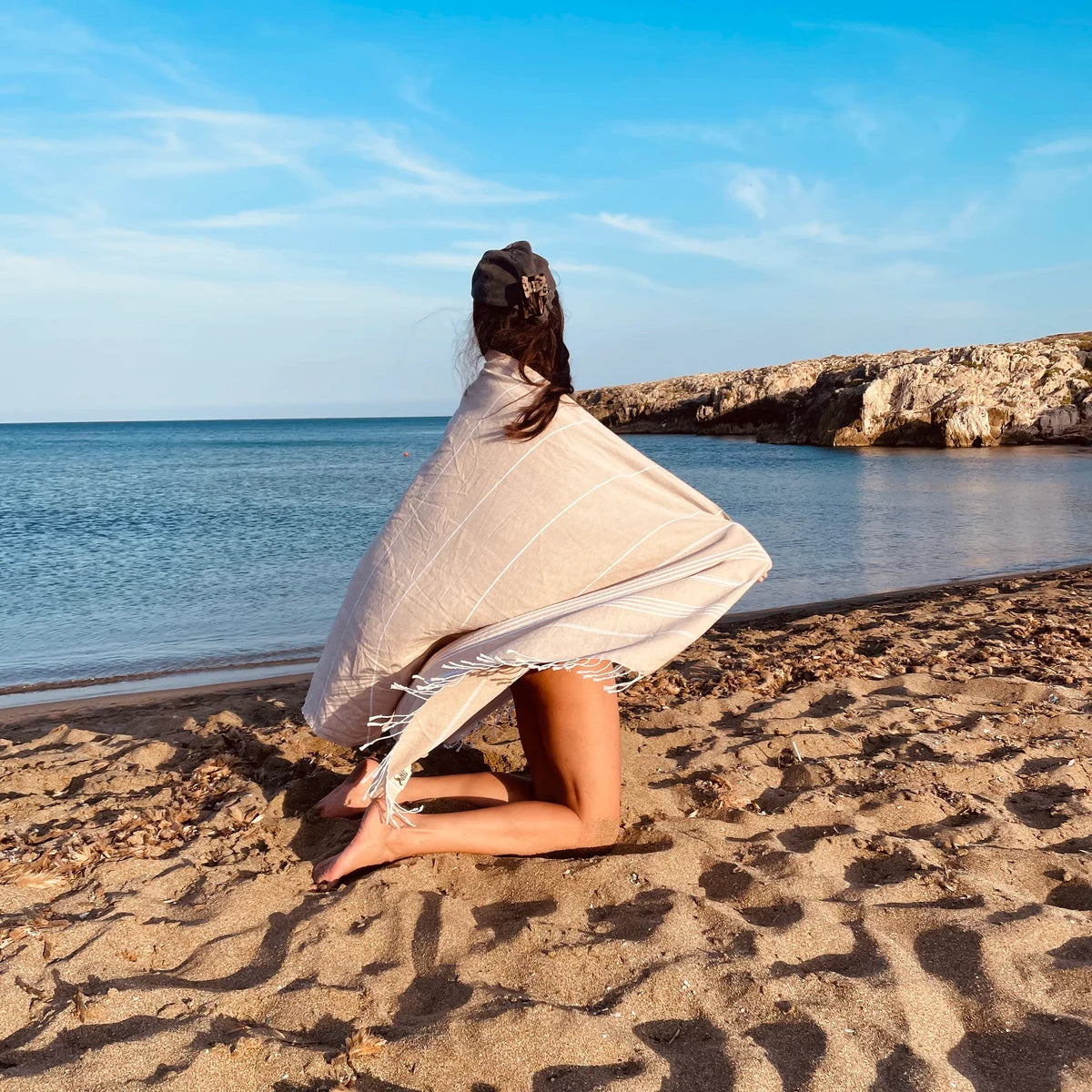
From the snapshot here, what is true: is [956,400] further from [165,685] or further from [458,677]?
[458,677]

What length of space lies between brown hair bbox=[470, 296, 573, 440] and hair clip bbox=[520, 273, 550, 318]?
0.07ft

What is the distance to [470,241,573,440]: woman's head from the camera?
278 cm

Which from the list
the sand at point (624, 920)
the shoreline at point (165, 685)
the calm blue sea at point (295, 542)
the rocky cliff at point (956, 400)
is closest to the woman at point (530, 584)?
the sand at point (624, 920)

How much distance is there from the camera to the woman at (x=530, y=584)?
9.07ft

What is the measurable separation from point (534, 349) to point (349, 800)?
1.71 metres

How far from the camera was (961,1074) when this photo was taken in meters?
1.88

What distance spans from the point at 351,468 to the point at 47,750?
3371 centimetres

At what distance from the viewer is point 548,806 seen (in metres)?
2.90

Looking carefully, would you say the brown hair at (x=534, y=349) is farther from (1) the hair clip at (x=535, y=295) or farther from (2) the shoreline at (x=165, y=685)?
(2) the shoreline at (x=165, y=685)

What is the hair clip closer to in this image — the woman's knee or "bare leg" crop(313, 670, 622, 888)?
"bare leg" crop(313, 670, 622, 888)

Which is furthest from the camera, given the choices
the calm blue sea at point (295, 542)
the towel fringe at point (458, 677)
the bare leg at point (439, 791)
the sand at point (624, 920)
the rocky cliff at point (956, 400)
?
the rocky cliff at point (956, 400)

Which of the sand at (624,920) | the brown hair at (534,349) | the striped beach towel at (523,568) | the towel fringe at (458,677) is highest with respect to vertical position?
the brown hair at (534,349)

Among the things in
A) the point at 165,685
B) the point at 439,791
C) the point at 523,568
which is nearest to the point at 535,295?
the point at 523,568

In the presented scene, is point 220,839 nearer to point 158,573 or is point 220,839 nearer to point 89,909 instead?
point 89,909
